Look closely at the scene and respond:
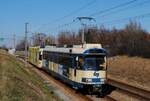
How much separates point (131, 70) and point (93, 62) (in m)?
23.8

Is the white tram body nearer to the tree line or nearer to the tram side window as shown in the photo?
the tram side window

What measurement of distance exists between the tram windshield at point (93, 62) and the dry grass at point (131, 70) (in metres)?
9.37

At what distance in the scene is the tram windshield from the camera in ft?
A: 88.4

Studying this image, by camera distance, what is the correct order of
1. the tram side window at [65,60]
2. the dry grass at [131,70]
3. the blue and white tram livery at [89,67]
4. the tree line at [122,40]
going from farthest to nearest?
the tree line at [122,40], the dry grass at [131,70], the tram side window at [65,60], the blue and white tram livery at [89,67]

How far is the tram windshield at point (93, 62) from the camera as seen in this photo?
27.0 metres

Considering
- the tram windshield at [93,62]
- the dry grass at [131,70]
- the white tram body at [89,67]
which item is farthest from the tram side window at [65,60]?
the dry grass at [131,70]

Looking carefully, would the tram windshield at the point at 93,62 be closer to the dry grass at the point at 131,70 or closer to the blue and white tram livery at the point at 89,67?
the blue and white tram livery at the point at 89,67

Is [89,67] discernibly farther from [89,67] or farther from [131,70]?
→ [131,70]

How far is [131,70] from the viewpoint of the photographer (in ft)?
165

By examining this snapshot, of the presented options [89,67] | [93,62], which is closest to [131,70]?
[93,62]

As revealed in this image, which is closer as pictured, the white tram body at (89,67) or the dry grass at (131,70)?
the white tram body at (89,67)

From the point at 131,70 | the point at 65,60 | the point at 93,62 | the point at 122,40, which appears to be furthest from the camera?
the point at 122,40

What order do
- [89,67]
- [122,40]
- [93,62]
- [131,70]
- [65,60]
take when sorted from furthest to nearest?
[122,40] < [131,70] < [65,60] < [93,62] < [89,67]

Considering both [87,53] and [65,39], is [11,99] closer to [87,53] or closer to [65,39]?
[87,53]
